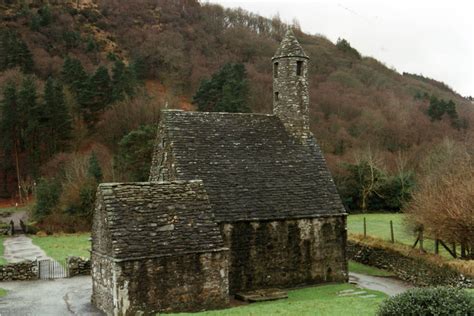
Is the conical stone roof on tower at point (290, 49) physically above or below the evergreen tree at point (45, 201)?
above

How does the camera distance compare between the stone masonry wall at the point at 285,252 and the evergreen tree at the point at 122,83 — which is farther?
the evergreen tree at the point at 122,83

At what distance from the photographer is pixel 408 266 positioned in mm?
24125

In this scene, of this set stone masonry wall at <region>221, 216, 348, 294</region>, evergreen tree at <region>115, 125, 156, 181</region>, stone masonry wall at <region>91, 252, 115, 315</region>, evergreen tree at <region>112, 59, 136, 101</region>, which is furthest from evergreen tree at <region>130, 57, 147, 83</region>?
stone masonry wall at <region>91, 252, 115, 315</region>

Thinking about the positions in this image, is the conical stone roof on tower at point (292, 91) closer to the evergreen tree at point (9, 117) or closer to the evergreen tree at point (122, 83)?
the evergreen tree at point (122, 83)

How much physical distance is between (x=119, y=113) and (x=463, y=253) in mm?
45774

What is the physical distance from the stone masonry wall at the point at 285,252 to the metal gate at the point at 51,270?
432 inches

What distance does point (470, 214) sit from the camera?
67.5 ft

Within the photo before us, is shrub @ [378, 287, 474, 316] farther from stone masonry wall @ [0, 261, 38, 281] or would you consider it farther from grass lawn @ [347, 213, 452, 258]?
stone masonry wall @ [0, 261, 38, 281]

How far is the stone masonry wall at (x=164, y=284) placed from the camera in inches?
634

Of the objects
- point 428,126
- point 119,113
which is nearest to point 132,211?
point 119,113

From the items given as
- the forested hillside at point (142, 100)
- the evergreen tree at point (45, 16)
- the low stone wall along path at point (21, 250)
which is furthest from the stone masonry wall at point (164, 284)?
the evergreen tree at point (45, 16)

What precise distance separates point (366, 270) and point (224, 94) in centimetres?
3877

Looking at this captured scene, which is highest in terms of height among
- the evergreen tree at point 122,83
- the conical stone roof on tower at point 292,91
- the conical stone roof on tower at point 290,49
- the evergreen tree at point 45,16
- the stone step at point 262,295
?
the evergreen tree at point 45,16

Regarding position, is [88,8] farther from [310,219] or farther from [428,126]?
[310,219]
